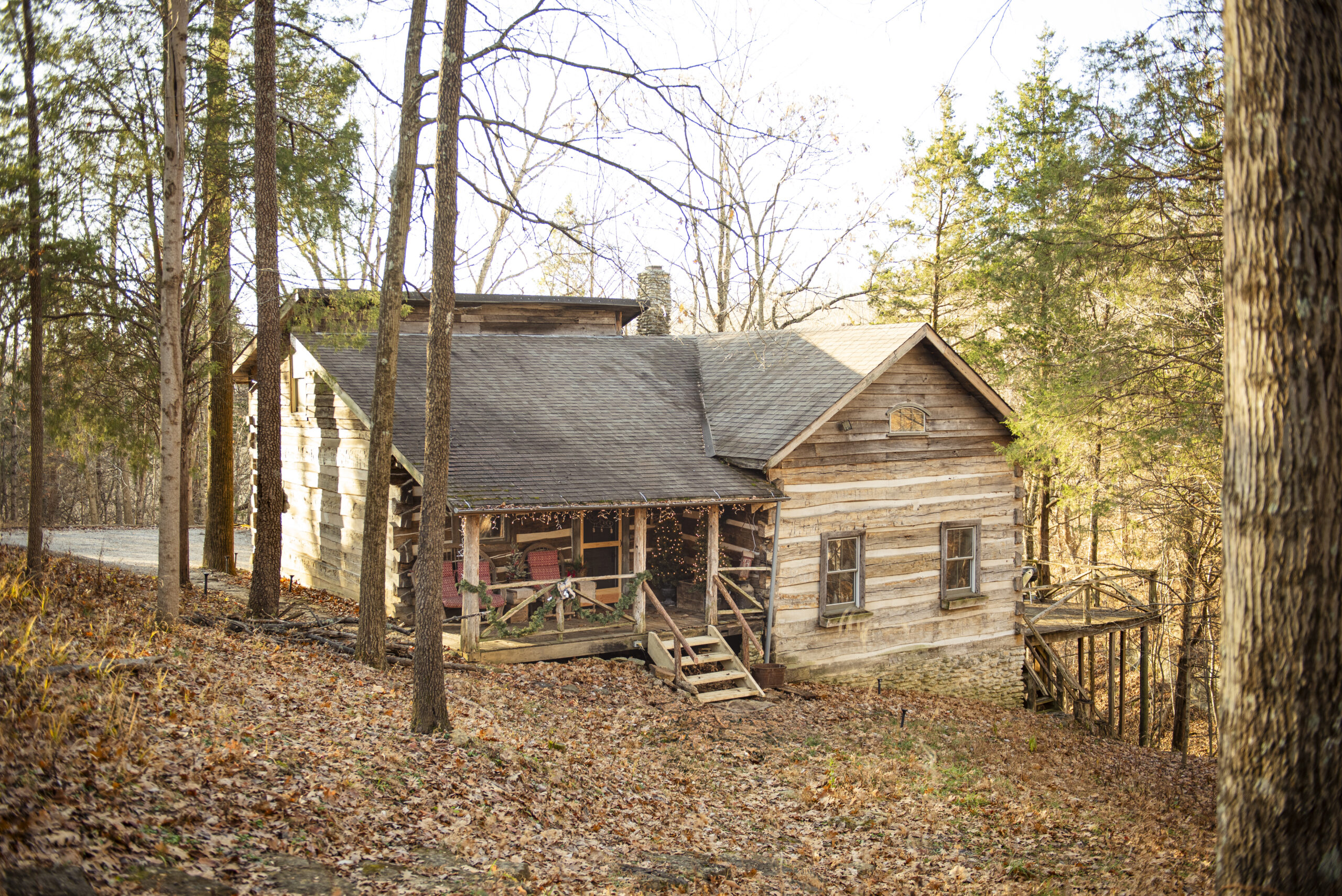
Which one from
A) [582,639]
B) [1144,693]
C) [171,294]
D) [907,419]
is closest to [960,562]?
[907,419]

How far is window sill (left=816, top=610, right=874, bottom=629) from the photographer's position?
15609mm

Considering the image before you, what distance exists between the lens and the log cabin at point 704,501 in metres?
14.2

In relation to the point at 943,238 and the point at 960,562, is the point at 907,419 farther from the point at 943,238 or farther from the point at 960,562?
the point at 943,238

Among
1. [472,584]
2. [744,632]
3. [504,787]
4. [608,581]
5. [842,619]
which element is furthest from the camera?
[608,581]

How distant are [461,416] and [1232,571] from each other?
12646 mm

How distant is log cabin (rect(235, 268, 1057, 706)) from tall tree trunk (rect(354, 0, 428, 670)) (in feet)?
5.87

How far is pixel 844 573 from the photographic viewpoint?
16.0 meters

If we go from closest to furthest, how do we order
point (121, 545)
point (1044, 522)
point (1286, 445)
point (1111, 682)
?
point (1286, 445) → point (1111, 682) → point (1044, 522) → point (121, 545)

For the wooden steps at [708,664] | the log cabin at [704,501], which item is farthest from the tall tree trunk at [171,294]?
the wooden steps at [708,664]

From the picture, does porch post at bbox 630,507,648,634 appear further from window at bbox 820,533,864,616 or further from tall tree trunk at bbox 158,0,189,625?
tall tree trunk at bbox 158,0,189,625

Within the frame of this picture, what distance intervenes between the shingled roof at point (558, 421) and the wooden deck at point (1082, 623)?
26.4 ft

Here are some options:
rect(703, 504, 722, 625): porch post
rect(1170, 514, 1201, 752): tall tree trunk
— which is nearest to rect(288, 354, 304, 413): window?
rect(703, 504, 722, 625): porch post

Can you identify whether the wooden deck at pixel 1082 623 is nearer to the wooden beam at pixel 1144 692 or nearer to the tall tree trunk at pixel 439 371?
the wooden beam at pixel 1144 692

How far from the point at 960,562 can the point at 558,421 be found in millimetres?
8663
